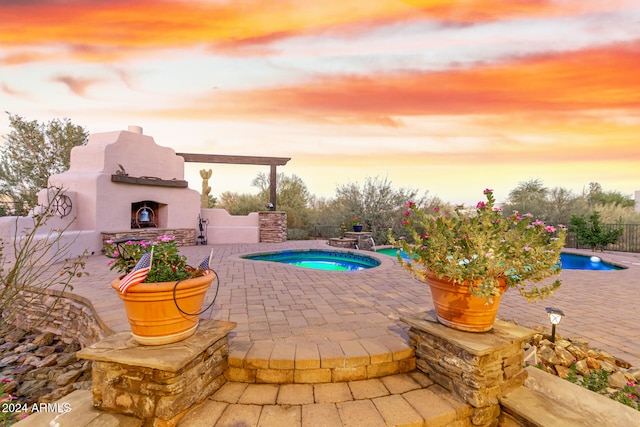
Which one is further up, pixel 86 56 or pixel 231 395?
pixel 86 56

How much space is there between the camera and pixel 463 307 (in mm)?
1963

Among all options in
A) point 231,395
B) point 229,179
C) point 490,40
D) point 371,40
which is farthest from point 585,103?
point 229,179

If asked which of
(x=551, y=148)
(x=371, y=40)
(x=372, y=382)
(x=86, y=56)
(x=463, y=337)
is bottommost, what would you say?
(x=372, y=382)

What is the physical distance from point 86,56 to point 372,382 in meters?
7.91

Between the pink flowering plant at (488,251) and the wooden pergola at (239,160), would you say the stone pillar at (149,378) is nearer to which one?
the pink flowering plant at (488,251)

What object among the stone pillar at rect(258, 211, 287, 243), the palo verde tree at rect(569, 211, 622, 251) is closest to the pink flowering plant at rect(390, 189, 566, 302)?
the stone pillar at rect(258, 211, 287, 243)

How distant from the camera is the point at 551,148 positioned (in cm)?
1081

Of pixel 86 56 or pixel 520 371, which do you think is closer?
pixel 520 371

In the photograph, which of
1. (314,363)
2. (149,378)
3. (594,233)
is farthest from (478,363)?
(594,233)

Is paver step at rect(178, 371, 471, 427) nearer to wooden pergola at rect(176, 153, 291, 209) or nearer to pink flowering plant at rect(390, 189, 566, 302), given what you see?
pink flowering plant at rect(390, 189, 566, 302)

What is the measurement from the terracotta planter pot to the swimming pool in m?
6.30

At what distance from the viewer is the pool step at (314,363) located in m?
2.08

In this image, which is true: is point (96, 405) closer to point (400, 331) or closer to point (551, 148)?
point (400, 331)

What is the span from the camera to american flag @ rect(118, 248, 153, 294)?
1668 mm
